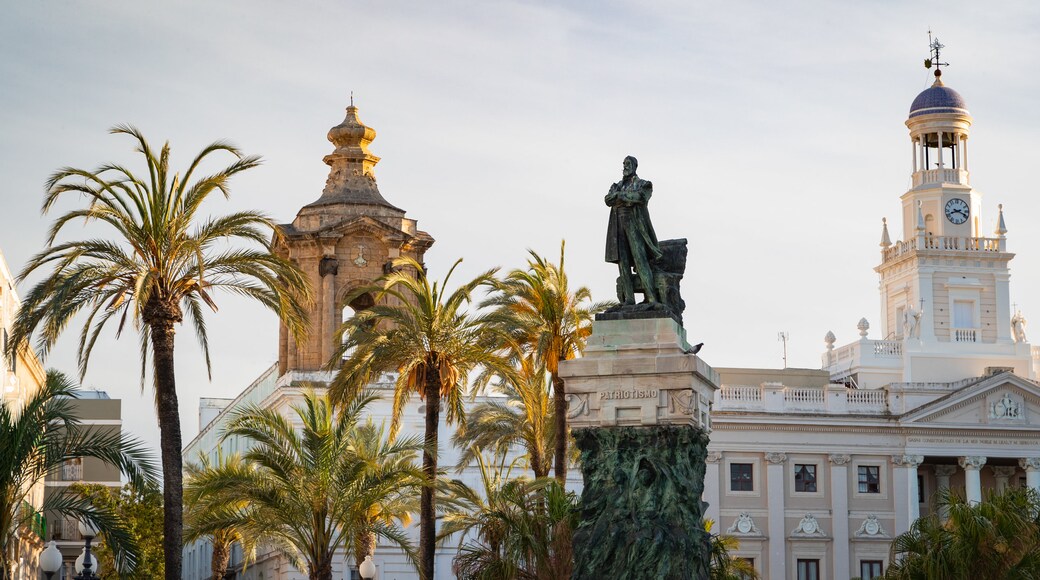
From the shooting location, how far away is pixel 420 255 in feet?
212

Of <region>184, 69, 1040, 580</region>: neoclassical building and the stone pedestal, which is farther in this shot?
<region>184, 69, 1040, 580</region>: neoclassical building

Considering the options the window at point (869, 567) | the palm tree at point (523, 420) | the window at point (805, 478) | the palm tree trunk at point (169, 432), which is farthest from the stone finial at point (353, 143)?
the palm tree trunk at point (169, 432)

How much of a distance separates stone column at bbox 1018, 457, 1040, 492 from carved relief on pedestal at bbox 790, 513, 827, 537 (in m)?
7.73

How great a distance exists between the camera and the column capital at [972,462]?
7119cm

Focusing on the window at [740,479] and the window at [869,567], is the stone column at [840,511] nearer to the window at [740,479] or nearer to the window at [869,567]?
the window at [869,567]

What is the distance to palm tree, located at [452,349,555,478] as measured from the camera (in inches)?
1711

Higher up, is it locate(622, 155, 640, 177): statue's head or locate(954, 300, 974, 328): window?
locate(954, 300, 974, 328): window

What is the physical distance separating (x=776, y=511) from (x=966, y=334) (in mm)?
12128

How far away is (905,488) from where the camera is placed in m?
71.3

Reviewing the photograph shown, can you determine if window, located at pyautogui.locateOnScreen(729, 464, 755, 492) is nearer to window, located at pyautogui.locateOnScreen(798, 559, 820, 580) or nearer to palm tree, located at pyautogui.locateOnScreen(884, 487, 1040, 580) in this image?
window, located at pyautogui.locateOnScreen(798, 559, 820, 580)

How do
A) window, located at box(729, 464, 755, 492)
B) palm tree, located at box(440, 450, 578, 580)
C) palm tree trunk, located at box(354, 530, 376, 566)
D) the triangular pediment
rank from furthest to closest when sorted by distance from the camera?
the triangular pediment
window, located at box(729, 464, 755, 492)
palm tree trunk, located at box(354, 530, 376, 566)
palm tree, located at box(440, 450, 578, 580)

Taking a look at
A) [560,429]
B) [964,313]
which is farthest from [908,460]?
[560,429]

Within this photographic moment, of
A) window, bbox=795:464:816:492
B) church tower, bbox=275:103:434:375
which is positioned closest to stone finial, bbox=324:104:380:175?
church tower, bbox=275:103:434:375

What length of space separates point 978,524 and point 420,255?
27.5 m
